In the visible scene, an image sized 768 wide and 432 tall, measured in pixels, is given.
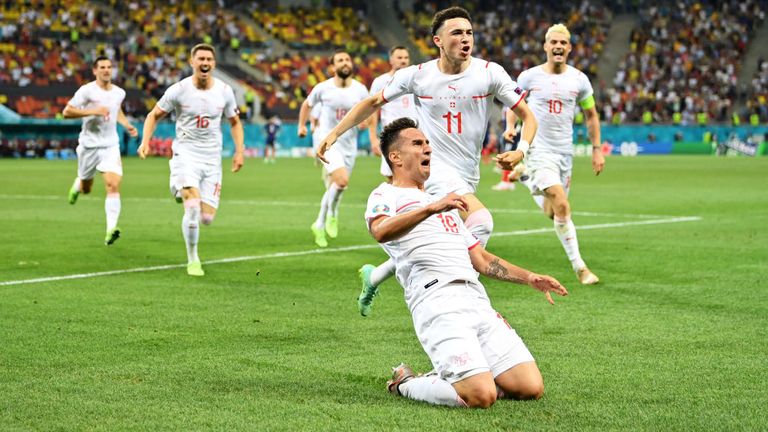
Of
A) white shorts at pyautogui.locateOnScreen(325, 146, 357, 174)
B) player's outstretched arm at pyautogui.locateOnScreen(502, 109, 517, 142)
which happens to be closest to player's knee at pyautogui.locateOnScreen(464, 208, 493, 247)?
player's outstretched arm at pyautogui.locateOnScreen(502, 109, 517, 142)

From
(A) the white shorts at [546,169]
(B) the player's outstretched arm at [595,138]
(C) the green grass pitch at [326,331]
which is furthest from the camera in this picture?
(B) the player's outstretched arm at [595,138]

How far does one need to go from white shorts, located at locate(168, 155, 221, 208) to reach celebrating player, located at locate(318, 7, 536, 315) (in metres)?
4.04

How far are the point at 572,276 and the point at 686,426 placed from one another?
20.8 ft

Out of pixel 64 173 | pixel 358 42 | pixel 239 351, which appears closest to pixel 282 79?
pixel 358 42

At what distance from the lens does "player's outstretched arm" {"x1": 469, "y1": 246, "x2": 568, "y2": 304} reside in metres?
6.36

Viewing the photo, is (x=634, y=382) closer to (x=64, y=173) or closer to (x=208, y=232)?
(x=208, y=232)

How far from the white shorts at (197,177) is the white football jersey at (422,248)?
6.50m

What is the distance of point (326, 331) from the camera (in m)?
8.55

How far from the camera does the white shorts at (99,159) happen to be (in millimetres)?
16453

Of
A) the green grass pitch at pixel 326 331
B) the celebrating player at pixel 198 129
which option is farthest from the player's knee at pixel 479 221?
the celebrating player at pixel 198 129

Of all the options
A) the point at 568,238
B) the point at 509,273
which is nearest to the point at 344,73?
the point at 568,238

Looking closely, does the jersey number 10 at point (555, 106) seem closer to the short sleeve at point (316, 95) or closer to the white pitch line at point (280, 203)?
the short sleeve at point (316, 95)

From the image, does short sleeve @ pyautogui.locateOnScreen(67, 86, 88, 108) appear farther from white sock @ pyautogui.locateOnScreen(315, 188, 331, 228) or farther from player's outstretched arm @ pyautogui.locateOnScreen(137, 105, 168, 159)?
player's outstretched arm @ pyautogui.locateOnScreen(137, 105, 168, 159)

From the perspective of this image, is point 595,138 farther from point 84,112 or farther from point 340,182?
point 84,112
